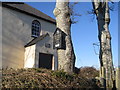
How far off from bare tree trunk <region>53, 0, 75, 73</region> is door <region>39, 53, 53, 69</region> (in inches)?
350

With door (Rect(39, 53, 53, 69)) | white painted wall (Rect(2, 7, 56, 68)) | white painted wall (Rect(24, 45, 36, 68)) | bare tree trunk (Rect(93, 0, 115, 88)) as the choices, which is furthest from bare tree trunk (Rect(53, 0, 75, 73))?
door (Rect(39, 53, 53, 69))

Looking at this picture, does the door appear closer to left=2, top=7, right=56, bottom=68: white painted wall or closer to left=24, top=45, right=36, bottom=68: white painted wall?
left=24, top=45, right=36, bottom=68: white painted wall

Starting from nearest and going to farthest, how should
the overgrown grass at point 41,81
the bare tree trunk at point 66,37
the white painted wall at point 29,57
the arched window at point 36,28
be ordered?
the overgrown grass at point 41,81 < the bare tree trunk at point 66,37 < the white painted wall at point 29,57 < the arched window at point 36,28

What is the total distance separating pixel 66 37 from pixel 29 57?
9068 mm

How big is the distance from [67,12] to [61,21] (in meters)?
0.49

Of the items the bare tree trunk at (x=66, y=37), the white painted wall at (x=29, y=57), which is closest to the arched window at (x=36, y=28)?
the white painted wall at (x=29, y=57)

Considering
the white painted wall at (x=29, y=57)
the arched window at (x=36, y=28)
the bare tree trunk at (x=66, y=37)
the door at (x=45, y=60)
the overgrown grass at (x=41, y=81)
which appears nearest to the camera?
the overgrown grass at (x=41, y=81)

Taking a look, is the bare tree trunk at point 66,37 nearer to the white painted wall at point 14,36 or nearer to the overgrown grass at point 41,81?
the overgrown grass at point 41,81

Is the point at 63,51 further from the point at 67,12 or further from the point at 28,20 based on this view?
the point at 28,20

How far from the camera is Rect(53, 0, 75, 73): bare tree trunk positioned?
6.03 metres

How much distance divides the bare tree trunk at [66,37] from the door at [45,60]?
8.90 metres

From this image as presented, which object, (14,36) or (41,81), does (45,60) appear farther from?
(41,81)

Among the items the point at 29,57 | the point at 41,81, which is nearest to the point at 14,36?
the point at 29,57

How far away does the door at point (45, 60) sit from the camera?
15.2m
